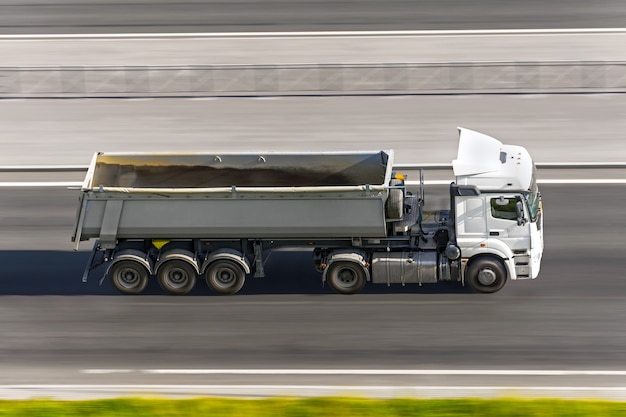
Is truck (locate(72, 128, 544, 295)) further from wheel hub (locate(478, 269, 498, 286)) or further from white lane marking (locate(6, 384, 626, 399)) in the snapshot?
white lane marking (locate(6, 384, 626, 399))

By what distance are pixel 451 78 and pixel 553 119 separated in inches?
154

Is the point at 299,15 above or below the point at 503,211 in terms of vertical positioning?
above

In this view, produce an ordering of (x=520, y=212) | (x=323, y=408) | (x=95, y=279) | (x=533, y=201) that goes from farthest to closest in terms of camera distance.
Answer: (x=95, y=279) → (x=533, y=201) → (x=520, y=212) → (x=323, y=408)

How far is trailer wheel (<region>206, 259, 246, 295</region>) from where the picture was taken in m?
20.9

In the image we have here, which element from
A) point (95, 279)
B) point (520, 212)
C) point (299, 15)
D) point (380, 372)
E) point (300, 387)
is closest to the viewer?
point (300, 387)

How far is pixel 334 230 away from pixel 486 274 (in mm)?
3108

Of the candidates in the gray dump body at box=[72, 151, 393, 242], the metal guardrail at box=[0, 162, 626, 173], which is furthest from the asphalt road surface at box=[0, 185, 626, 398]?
the metal guardrail at box=[0, 162, 626, 173]

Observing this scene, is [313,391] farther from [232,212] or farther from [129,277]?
[129,277]

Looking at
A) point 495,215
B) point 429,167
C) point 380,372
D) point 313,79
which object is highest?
point 313,79

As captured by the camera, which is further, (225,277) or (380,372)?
(225,277)

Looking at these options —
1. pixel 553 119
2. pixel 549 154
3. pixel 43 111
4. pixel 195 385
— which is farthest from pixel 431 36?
pixel 195 385

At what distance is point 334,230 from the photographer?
2034cm

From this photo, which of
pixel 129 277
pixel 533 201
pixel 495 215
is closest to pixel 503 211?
pixel 495 215

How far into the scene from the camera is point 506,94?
1359 inches
